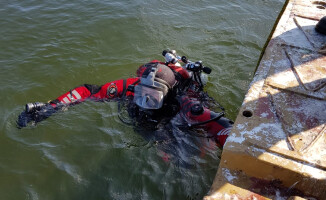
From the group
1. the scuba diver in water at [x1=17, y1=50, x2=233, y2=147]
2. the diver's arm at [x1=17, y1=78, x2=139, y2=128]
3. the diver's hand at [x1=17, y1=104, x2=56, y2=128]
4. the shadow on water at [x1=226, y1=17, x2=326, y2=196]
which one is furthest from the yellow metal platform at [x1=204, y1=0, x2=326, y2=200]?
the diver's hand at [x1=17, y1=104, x2=56, y2=128]

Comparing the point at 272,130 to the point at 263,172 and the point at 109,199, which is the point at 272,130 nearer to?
the point at 263,172

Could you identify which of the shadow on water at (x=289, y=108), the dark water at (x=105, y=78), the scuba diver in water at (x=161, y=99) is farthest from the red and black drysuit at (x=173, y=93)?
the shadow on water at (x=289, y=108)

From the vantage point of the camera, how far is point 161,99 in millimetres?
3438

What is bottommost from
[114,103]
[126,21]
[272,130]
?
[114,103]

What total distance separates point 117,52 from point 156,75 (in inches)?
108

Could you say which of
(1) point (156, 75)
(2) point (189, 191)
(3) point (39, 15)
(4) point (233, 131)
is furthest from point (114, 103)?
(3) point (39, 15)

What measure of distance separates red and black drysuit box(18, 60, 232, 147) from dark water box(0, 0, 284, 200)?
18cm

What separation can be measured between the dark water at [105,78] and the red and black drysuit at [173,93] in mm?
178

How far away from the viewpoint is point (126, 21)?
7.07 meters

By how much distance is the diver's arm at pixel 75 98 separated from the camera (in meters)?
4.17

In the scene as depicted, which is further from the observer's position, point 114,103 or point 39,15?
point 39,15

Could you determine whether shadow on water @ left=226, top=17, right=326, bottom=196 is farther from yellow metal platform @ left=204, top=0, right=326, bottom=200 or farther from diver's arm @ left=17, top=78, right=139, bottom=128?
diver's arm @ left=17, top=78, right=139, bottom=128

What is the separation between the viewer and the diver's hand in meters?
4.14

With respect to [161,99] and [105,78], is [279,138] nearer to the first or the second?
[161,99]
